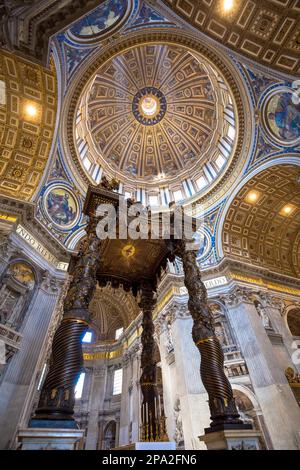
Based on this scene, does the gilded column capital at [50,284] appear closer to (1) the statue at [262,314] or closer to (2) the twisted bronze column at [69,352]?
(2) the twisted bronze column at [69,352]

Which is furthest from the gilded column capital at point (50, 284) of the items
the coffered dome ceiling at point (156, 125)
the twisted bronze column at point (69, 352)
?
the twisted bronze column at point (69, 352)

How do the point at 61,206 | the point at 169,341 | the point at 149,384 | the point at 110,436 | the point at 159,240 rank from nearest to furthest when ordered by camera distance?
the point at 149,384 < the point at 159,240 < the point at 169,341 < the point at 61,206 < the point at 110,436

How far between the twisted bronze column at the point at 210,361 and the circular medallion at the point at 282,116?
887cm

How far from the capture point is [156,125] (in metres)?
20.8

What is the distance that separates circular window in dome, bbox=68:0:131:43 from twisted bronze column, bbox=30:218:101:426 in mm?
10172

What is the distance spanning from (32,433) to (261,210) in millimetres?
15756

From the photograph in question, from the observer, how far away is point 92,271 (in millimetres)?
5492

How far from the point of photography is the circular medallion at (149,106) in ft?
64.2

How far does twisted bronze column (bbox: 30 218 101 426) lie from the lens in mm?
3531

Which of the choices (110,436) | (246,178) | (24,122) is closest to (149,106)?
(246,178)

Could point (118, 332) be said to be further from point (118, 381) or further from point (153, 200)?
point (153, 200)

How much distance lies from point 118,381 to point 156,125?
2233cm

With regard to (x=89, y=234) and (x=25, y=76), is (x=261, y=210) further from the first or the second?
(x=25, y=76)
